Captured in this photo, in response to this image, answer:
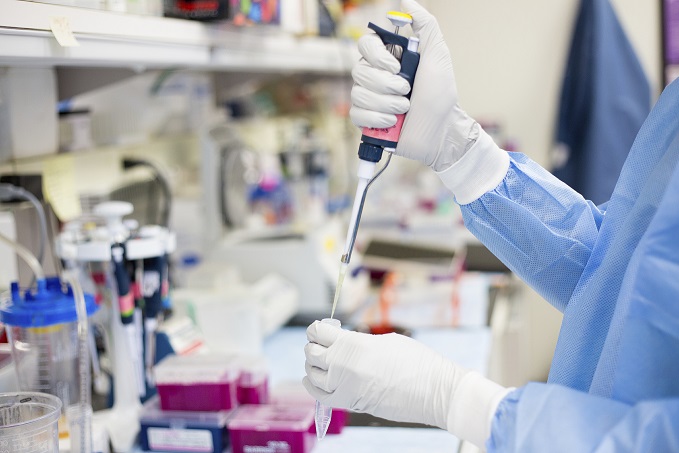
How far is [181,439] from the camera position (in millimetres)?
1312

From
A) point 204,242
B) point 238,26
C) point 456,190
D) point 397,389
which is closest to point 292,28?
point 238,26

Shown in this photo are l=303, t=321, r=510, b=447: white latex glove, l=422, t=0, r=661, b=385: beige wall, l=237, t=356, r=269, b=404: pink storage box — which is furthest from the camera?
l=422, t=0, r=661, b=385: beige wall

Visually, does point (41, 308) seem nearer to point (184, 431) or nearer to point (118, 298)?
point (118, 298)

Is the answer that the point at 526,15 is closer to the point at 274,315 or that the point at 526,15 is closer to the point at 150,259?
the point at 274,315

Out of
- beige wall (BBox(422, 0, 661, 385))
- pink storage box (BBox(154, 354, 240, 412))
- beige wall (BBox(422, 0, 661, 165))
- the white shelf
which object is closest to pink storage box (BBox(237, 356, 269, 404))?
pink storage box (BBox(154, 354, 240, 412))

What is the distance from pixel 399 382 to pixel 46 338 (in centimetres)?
60

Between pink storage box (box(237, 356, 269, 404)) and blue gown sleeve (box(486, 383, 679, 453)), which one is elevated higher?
blue gown sleeve (box(486, 383, 679, 453))

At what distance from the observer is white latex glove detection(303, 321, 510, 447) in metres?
0.94

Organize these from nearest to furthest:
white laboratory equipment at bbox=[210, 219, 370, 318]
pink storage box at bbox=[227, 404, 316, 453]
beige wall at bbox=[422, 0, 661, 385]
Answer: pink storage box at bbox=[227, 404, 316, 453]
white laboratory equipment at bbox=[210, 219, 370, 318]
beige wall at bbox=[422, 0, 661, 385]

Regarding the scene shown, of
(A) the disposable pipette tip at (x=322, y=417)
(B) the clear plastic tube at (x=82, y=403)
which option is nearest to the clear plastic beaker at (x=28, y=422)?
(B) the clear plastic tube at (x=82, y=403)

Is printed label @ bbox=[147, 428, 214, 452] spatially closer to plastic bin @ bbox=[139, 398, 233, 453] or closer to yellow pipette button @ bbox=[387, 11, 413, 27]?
plastic bin @ bbox=[139, 398, 233, 453]

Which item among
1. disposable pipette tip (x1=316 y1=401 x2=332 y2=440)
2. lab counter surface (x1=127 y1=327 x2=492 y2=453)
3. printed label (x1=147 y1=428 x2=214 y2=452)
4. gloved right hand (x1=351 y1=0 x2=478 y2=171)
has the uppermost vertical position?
gloved right hand (x1=351 y1=0 x2=478 y2=171)

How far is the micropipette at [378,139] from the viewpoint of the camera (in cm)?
109

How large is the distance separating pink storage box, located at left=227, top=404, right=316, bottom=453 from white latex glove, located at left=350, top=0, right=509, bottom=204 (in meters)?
0.46
